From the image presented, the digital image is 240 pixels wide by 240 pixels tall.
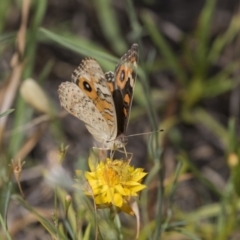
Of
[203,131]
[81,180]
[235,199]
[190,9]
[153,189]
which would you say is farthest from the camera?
[190,9]

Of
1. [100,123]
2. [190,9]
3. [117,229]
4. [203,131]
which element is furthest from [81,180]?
[190,9]

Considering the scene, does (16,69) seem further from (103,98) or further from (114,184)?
(114,184)

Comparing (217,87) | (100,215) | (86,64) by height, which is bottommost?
(217,87)

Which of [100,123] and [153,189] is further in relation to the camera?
[153,189]

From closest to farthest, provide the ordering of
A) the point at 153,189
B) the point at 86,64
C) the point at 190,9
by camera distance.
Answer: the point at 86,64
the point at 153,189
the point at 190,9

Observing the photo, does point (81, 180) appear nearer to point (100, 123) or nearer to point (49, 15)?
point (100, 123)

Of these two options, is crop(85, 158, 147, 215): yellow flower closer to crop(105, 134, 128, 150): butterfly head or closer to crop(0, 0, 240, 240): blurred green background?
crop(105, 134, 128, 150): butterfly head

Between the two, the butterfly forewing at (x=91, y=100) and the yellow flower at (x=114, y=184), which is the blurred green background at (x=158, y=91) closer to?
the butterfly forewing at (x=91, y=100)
